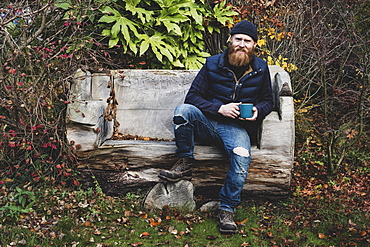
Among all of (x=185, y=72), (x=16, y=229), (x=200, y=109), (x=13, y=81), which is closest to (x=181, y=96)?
(x=185, y=72)

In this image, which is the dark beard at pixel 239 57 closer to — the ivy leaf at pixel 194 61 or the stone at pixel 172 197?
the stone at pixel 172 197

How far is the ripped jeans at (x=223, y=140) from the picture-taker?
338 centimetres

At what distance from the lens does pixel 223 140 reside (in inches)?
139

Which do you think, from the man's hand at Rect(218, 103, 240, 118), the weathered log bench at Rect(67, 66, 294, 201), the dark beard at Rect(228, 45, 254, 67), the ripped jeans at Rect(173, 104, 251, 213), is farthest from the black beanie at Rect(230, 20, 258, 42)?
the ripped jeans at Rect(173, 104, 251, 213)

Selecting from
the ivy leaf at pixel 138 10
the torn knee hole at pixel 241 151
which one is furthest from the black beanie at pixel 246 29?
the ivy leaf at pixel 138 10

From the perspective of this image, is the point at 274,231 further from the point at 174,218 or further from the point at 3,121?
the point at 3,121

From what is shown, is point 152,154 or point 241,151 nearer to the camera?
point 241,151

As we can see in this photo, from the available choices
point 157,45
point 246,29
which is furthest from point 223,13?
point 246,29

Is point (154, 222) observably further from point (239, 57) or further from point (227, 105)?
point (239, 57)

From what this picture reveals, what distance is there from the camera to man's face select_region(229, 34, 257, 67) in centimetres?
362

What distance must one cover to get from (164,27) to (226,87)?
160 cm

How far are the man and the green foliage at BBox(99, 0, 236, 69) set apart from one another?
1111 millimetres

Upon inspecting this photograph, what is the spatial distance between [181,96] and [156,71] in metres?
0.40

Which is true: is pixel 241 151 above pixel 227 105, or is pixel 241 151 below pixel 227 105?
below
